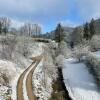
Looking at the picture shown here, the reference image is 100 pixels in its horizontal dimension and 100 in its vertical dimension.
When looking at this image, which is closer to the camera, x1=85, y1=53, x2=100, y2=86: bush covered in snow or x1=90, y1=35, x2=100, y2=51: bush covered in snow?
x1=85, y1=53, x2=100, y2=86: bush covered in snow

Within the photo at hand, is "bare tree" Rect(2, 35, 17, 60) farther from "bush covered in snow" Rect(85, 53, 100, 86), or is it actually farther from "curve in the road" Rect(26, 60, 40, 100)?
"bush covered in snow" Rect(85, 53, 100, 86)

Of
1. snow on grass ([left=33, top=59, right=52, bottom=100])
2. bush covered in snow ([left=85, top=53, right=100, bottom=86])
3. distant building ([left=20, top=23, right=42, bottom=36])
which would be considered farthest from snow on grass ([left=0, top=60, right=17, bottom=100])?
distant building ([left=20, top=23, right=42, bottom=36])

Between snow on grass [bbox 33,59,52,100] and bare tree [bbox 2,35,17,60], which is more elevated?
bare tree [bbox 2,35,17,60]

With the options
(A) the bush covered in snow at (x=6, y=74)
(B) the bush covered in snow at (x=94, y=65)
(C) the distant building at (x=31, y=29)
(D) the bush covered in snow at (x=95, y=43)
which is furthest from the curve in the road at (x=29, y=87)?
(C) the distant building at (x=31, y=29)

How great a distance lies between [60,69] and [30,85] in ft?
77.3

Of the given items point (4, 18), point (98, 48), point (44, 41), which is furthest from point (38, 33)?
point (98, 48)

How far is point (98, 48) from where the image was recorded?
94500 millimetres

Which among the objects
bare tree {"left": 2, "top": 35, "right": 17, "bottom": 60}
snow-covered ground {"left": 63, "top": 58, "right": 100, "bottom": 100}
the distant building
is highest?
the distant building

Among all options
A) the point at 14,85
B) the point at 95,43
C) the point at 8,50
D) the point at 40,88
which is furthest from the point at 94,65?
the point at 95,43

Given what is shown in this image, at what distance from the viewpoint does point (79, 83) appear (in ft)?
185

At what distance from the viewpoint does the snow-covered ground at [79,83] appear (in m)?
48.1

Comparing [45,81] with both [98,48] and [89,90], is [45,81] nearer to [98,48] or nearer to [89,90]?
[89,90]

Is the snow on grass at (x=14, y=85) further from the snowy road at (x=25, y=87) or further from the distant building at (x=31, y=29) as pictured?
the distant building at (x=31, y=29)

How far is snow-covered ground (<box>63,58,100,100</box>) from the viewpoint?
158 feet
